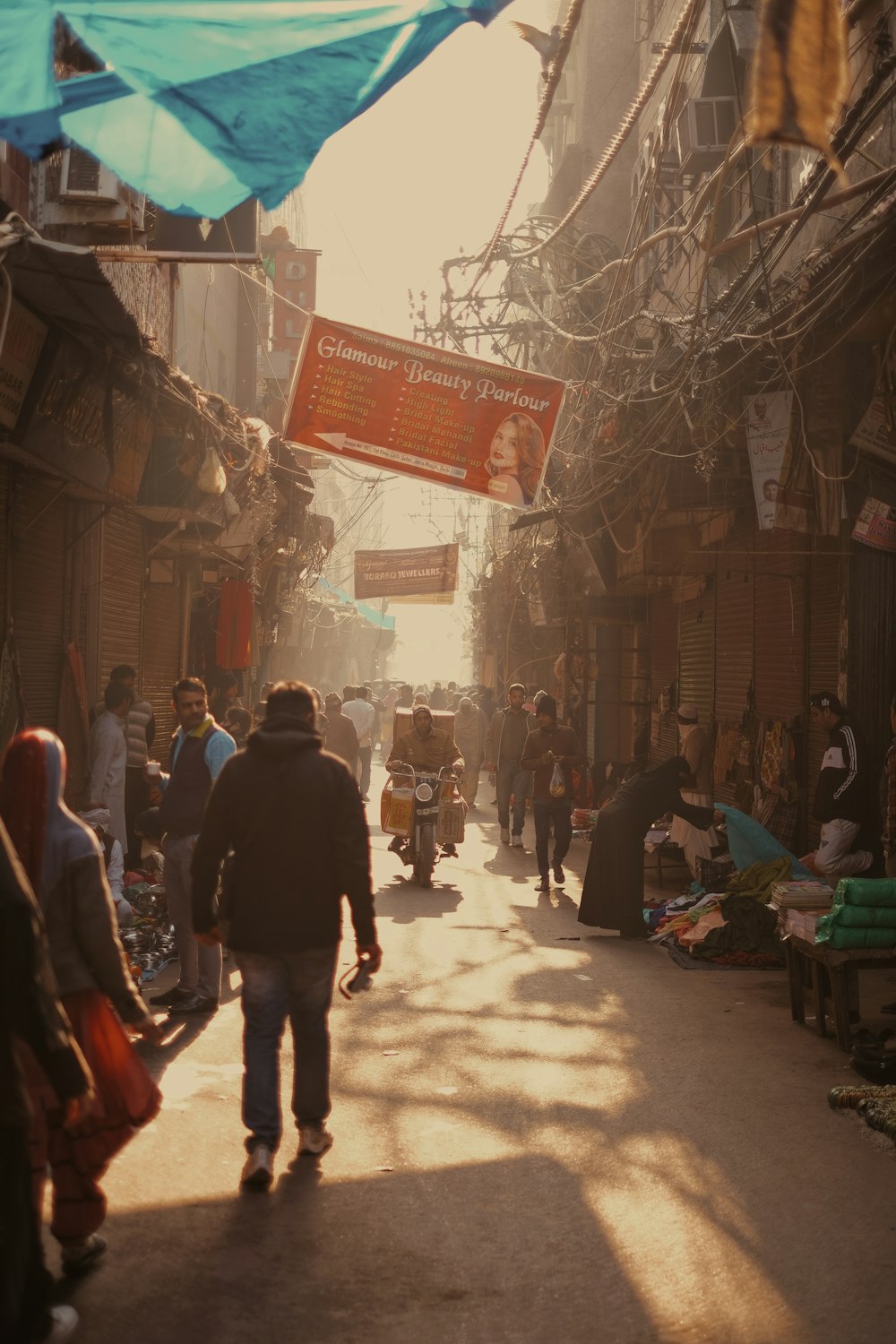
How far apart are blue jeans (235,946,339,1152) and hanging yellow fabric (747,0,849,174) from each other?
3406mm

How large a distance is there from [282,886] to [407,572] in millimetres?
30799

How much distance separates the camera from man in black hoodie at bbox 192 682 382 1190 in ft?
18.0

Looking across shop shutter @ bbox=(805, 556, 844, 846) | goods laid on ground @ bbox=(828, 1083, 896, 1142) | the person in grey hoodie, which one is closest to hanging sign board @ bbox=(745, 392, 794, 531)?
shop shutter @ bbox=(805, 556, 844, 846)

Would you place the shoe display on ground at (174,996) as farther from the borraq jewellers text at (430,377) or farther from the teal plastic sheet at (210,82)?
the borraq jewellers text at (430,377)

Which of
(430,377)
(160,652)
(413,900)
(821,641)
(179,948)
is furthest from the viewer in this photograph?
(160,652)

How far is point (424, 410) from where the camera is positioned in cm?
1295

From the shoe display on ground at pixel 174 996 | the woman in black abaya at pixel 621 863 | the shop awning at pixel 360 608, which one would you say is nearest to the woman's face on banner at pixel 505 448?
the woman in black abaya at pixel 621 863

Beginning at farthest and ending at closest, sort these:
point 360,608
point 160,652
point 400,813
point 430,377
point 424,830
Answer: point 360,608, point 160,652, point 400,813, point 424,830, point 430,377

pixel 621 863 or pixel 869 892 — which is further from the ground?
pixel 869 892

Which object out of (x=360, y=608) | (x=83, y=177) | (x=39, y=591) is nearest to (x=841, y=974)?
(x=83, y=177)

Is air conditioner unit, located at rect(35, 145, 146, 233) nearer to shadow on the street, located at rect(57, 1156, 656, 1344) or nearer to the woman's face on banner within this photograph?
the woman's face on banner

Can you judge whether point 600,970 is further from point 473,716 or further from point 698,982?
point 473,716

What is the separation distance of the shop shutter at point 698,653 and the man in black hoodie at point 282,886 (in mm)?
13472

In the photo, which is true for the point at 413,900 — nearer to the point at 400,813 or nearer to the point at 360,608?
the point at 400,813
